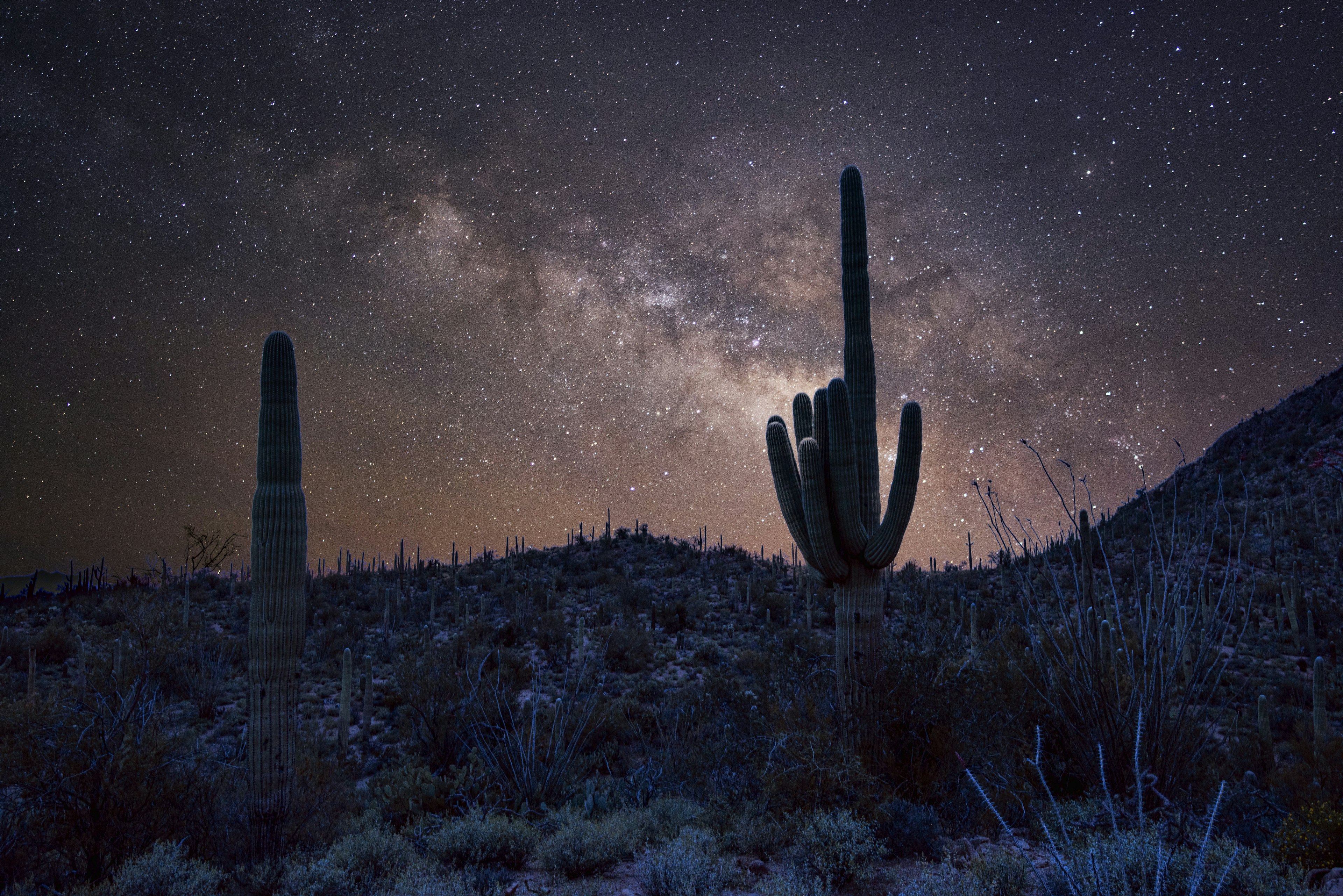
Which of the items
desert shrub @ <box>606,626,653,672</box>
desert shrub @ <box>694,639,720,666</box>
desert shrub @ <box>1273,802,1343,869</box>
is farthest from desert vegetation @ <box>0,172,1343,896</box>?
desert shrub @ <box>694,639,720,666</box>

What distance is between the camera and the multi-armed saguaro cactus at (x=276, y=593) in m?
8.18

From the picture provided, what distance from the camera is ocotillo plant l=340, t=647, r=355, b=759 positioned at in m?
14.1

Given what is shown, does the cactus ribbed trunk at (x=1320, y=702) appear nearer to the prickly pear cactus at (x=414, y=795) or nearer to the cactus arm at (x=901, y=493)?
the cactus arm at (x=901, y=493)

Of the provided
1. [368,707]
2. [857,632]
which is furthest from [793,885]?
[368,707]

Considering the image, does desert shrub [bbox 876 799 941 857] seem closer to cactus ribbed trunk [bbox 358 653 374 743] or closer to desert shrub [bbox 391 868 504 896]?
desert shrub [bbox 391 868 504 896]

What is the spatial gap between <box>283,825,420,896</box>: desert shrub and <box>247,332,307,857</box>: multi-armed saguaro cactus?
63.4 inches

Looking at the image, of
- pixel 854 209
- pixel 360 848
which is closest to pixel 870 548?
pixel 854 209

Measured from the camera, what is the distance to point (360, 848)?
6312mm

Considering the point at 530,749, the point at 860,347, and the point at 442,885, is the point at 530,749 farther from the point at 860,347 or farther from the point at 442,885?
the point at 860,347

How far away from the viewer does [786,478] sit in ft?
32.6

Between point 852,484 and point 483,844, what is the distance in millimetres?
5880

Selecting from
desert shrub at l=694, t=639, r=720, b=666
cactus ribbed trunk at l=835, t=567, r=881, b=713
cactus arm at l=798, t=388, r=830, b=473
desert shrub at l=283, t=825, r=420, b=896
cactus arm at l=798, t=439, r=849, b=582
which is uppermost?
cactus arm at l=798, t=388, r=830, b=473

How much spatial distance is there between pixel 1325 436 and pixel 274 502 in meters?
41.1

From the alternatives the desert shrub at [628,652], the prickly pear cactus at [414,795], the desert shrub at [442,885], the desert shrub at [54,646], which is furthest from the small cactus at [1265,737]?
the desert shrub at [54,646]
